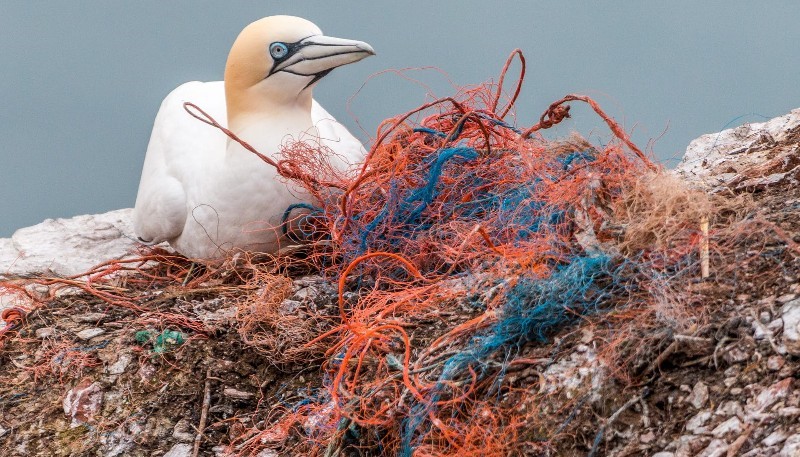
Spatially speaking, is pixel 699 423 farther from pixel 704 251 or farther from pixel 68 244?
pixel 68 244

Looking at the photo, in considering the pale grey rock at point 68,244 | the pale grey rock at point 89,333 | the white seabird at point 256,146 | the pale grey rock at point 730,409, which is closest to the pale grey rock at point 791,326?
the pale grey rock at point 730,409

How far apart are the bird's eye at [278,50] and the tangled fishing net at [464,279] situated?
1.75 ft

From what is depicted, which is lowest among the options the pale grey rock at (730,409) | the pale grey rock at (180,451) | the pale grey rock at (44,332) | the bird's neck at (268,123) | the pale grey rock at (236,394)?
the pale grey rock at (180,451)

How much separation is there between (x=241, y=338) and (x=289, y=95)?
1.55 meters

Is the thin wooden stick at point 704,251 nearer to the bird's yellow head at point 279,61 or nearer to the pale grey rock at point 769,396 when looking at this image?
the pale grey rock at point 769,396

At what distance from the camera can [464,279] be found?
213 inches

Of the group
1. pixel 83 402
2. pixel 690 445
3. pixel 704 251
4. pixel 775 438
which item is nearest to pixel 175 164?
pixel 83 402

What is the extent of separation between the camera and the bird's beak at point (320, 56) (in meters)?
6.38

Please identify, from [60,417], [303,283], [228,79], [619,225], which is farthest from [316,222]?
[619,225]

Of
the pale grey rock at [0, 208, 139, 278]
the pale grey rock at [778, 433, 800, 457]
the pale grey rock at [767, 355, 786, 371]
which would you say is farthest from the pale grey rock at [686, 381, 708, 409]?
the pale grey rock at [0, 208, 139, 278]

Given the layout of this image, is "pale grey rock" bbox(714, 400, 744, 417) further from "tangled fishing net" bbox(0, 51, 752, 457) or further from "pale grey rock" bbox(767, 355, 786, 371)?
"tangled fishing net" bbox(0, 51, 752, 457)

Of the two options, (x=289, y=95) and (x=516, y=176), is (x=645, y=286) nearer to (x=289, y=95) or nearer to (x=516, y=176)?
(x=516, y=176)

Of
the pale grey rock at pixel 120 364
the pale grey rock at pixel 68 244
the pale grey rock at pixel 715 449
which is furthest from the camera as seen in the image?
the pale grey rock at pixel 68 244

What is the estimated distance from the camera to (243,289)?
6.29 meters
